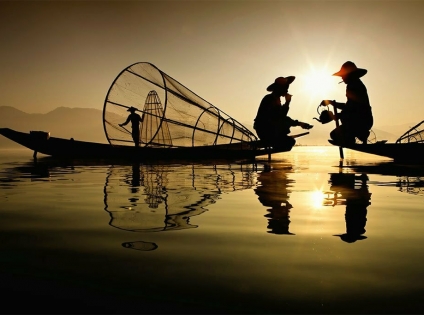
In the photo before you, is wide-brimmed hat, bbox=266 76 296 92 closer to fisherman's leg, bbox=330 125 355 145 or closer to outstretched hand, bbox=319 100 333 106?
outstretched hand, bbox=319 100 333 106

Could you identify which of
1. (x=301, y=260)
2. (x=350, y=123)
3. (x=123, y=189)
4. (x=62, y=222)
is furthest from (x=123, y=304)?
(x=350, y=123)

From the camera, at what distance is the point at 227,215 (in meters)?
4.08

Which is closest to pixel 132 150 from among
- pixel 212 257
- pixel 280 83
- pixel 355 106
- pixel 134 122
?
pixel 134 122

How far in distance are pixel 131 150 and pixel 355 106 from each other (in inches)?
357

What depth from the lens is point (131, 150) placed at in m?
16.5

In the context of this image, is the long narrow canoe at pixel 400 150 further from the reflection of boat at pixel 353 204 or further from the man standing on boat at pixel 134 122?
the man standing on boat at pixel 134 122

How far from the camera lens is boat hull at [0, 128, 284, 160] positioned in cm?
1614

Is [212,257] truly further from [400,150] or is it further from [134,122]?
[134,122]

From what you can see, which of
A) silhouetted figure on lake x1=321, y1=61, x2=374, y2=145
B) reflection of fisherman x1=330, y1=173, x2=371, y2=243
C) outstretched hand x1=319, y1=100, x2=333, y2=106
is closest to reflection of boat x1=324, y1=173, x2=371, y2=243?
reflection of fisherman x1=330, y1=173, x2=371, y2=243

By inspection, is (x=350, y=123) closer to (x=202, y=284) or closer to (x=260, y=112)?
(x=260, y=112)

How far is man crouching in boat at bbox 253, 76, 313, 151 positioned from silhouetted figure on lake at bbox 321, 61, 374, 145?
2.36 metres

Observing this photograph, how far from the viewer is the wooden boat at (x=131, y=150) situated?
636 inches

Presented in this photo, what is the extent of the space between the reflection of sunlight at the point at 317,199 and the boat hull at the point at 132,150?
9846mm

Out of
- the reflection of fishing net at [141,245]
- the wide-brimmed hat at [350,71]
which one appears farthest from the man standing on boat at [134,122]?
the reflection of fishing net at [141,245]
